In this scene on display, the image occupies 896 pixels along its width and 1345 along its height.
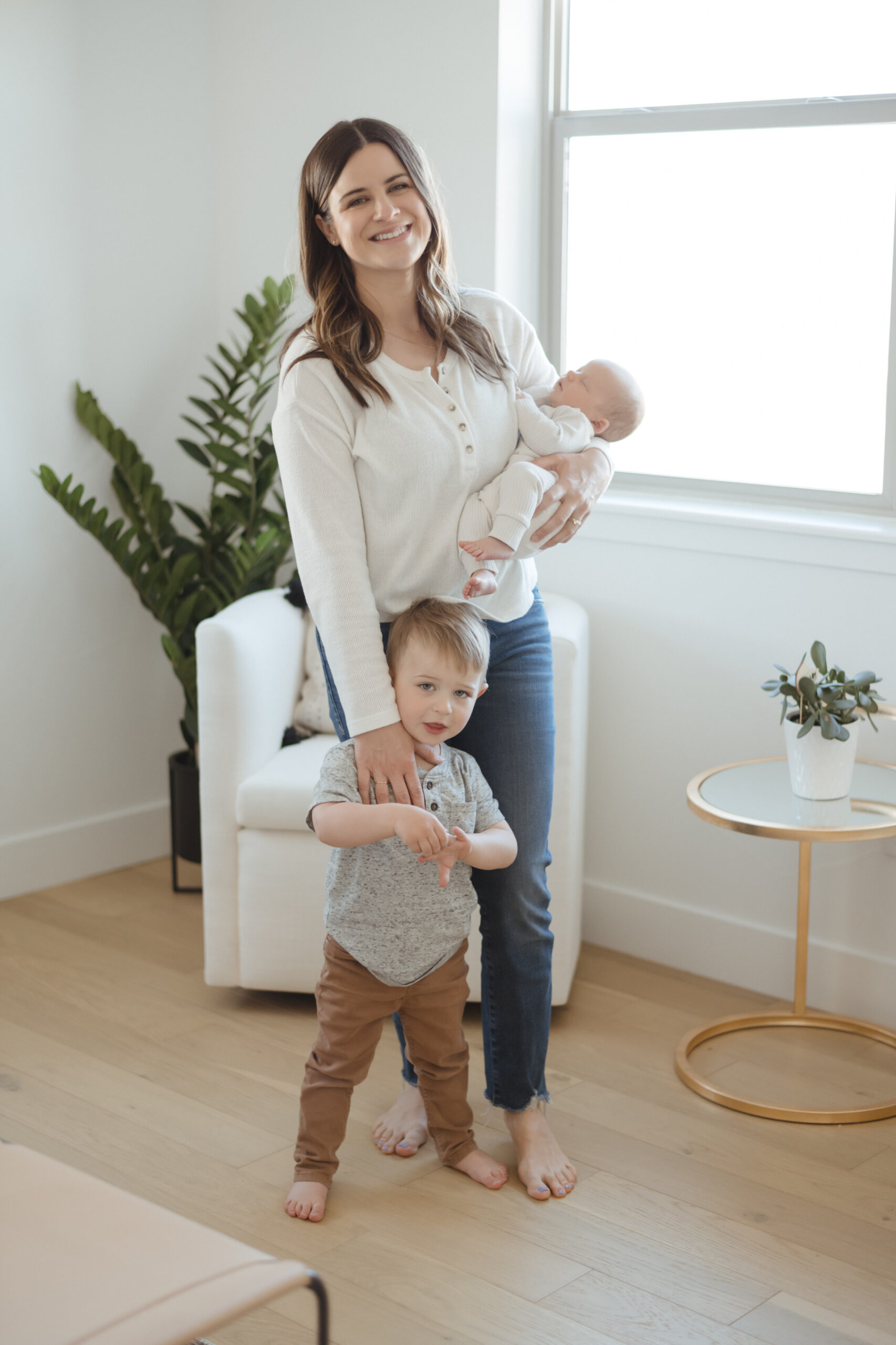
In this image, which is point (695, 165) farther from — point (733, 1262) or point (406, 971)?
point (733, 1262)

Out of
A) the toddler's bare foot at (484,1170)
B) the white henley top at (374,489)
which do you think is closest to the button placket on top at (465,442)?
the white henley top at (374,489)

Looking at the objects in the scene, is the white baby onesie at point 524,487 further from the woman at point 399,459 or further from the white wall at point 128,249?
the white wall at point 128,249

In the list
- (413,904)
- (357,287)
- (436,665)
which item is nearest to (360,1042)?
(413,904)

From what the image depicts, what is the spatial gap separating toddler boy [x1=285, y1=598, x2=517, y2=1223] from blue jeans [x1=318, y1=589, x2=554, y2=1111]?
0.05 metres

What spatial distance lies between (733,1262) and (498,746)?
0.76 meters

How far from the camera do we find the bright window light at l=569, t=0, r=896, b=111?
2525 mm

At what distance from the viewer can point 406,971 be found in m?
1.90

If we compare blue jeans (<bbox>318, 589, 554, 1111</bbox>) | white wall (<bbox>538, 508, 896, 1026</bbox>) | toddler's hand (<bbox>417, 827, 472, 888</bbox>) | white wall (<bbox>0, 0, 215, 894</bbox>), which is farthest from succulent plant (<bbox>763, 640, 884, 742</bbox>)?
white wall (<bbox>0, 0, 215, 894</bbox>)

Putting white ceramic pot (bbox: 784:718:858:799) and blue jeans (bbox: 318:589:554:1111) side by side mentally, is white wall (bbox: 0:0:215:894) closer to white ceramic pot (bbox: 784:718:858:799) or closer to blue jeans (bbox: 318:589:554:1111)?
blue jeans (bbox: 318:589:554:1111)

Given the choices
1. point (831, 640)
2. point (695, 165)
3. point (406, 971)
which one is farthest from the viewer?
point (695, 165)

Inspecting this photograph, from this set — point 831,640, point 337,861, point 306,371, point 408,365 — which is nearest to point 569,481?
point 408,365

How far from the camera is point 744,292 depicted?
274 cm

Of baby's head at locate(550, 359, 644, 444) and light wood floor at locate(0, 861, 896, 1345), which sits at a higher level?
baby's head at locate(550, 359, 644, 444)

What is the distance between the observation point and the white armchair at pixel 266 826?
8.39 ft
